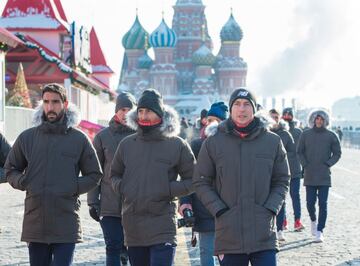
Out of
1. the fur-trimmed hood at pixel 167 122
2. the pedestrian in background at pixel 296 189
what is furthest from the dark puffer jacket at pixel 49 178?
the pedestrian in background at pixel 296 189

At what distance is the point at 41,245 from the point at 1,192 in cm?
1355

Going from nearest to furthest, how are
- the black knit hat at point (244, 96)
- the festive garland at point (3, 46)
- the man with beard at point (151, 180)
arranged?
1. the black knit hat at point (244, 96)
2. the man with beard at point (151, 180)
3. the festive garland at point (3, 46)

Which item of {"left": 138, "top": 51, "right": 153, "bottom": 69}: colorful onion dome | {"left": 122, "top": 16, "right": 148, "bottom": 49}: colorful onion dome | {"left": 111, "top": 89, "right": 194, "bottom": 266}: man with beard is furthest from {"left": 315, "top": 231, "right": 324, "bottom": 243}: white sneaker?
{"left": 122, "top": 16, "right": 148, "bottom": 49}: colorful onion dome

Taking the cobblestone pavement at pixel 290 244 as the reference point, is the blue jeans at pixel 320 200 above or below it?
above

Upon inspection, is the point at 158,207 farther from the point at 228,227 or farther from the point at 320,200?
the point at 320,200

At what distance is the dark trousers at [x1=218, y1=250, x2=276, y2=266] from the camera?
5.73 meters

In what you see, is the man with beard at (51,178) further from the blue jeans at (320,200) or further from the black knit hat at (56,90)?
the blue jeans at (320,200)

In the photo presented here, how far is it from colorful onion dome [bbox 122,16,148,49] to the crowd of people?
120857mm

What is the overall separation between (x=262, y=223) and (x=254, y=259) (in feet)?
0.81

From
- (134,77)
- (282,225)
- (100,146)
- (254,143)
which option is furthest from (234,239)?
(134,77)

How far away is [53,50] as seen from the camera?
40.9 metres

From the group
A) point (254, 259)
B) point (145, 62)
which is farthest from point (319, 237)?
point (145, 62)

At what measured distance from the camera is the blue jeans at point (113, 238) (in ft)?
24.8

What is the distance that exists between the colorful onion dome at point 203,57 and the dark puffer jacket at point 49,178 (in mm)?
113326
